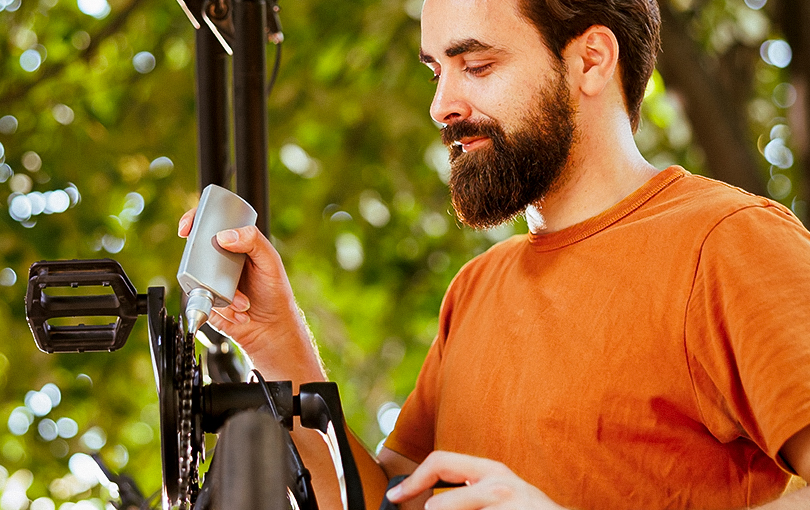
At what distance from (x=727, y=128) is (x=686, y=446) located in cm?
194

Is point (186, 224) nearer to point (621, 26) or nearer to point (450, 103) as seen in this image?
point (450, 103)

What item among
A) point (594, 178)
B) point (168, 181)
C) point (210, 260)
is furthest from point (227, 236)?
point (168, 181)

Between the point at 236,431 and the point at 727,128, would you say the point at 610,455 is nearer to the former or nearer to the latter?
the point at 236,431

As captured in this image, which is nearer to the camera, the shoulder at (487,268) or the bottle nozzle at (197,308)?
the bottle nozzle at (197,308)

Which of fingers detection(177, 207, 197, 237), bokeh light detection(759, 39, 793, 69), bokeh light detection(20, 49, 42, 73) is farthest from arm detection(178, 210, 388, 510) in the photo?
bokeh light detection(759, 39, 793, 69)

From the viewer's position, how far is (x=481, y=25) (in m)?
1.33

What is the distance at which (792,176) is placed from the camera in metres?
3.94

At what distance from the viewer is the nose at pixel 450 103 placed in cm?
133

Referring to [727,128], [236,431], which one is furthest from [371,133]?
[236,431]

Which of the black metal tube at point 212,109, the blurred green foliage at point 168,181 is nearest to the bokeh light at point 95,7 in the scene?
the blurred green foliage at point 168,181

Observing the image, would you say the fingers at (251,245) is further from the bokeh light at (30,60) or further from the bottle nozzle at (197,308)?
Result: the bokeh light at (30,60)

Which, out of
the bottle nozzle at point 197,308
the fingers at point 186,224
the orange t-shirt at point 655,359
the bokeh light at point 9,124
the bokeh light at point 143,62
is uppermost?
the bokeh light at point 143,62

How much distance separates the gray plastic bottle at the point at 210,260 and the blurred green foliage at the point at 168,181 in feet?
5.66

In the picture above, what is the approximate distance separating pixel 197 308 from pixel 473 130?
555 millimetres
